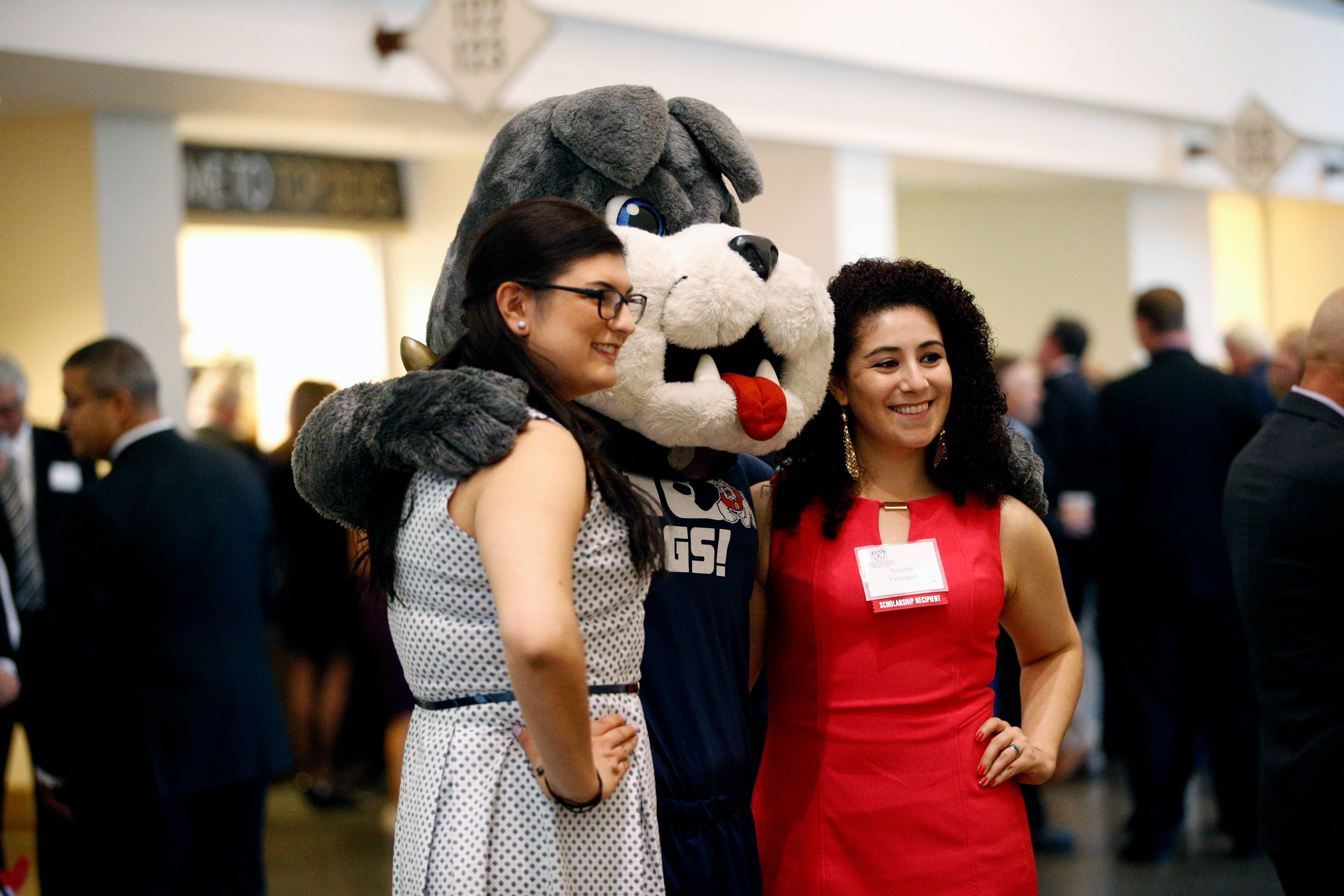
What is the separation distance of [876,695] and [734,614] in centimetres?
28

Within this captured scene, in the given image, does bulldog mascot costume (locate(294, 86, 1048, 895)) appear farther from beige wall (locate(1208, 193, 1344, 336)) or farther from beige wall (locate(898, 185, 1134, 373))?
beige wall (locate(1208, 193, 1344, 336))

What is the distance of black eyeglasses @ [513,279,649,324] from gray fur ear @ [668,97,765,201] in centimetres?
47

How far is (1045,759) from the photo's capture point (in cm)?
209

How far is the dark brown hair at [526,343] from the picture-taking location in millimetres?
1576

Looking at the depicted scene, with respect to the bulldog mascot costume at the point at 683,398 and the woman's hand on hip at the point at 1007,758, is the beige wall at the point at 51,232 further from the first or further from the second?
the woman's hand on hip at the point at 1007,758

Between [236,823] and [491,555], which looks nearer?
[491,555]

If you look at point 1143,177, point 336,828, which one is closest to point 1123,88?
→ point 1143,177

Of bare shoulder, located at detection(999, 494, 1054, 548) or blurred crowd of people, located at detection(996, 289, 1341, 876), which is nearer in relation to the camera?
bare shoulder, located at detection(999, 494, 1054, 548)

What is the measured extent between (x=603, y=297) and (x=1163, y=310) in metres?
3.60

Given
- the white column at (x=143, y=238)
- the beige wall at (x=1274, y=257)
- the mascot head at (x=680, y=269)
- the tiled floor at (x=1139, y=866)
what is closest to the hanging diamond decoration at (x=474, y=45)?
the white column at (x=143, y=238)

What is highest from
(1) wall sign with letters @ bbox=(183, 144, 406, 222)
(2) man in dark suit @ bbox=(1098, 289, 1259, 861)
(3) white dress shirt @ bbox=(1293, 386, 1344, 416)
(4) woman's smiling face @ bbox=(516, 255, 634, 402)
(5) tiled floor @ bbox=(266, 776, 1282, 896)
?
(1) wall sign with letters @ bbox=(183, 144, 406, 222)

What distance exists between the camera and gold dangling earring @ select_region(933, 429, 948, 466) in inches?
85.1

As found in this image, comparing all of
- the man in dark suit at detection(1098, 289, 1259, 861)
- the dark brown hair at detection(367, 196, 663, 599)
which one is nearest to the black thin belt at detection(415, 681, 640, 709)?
the dark brown hair at detection(367, 196, 663, 599)

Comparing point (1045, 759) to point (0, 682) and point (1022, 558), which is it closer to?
point (1022, 558)
